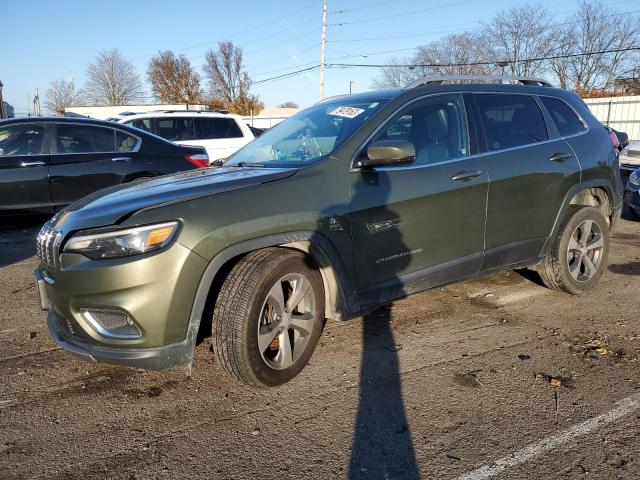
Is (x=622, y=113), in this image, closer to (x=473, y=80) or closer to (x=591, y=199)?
(x=591, y=199)

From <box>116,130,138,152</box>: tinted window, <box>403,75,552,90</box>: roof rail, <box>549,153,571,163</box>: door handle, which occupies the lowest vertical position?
<box>549,153,571,163</box>: door handle

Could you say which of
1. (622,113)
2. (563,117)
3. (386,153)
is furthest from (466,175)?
(622,113)

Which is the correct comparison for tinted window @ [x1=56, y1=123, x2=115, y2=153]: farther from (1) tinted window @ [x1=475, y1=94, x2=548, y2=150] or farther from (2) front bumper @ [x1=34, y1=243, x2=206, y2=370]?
(1) tinted window @ [x1=475, y1=94, x2=548, y2=150]

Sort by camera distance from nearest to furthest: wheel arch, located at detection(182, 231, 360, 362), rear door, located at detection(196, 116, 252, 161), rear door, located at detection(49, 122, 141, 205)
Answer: wheel arch, located at detection(182, 231, 360, 362)
rear door, located at detection(49, 122, 141, 205)
rear door, located at detection(196, 116, 252, 161)

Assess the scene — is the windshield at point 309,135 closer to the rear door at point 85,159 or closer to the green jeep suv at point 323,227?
the green jeep suv at point 323,227

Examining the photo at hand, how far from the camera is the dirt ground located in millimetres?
2369

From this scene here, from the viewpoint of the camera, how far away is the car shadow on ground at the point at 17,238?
6273mm

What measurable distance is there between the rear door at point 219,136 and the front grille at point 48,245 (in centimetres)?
820

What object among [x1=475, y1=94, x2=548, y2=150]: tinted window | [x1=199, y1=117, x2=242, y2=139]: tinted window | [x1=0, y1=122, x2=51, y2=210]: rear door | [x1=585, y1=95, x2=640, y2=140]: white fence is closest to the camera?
[x1=475, y1=94, x2=548, y2=150]: tinted window

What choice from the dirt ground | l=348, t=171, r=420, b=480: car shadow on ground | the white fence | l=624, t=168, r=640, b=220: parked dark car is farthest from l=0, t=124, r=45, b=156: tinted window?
the white fence

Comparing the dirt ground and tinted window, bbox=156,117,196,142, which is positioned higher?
tinted window, bbox=156,117,196,142

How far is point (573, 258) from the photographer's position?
15.1 feet

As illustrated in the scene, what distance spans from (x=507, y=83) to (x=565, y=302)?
2.02 metres

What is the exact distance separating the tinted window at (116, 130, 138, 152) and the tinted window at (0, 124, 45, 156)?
98 cm
